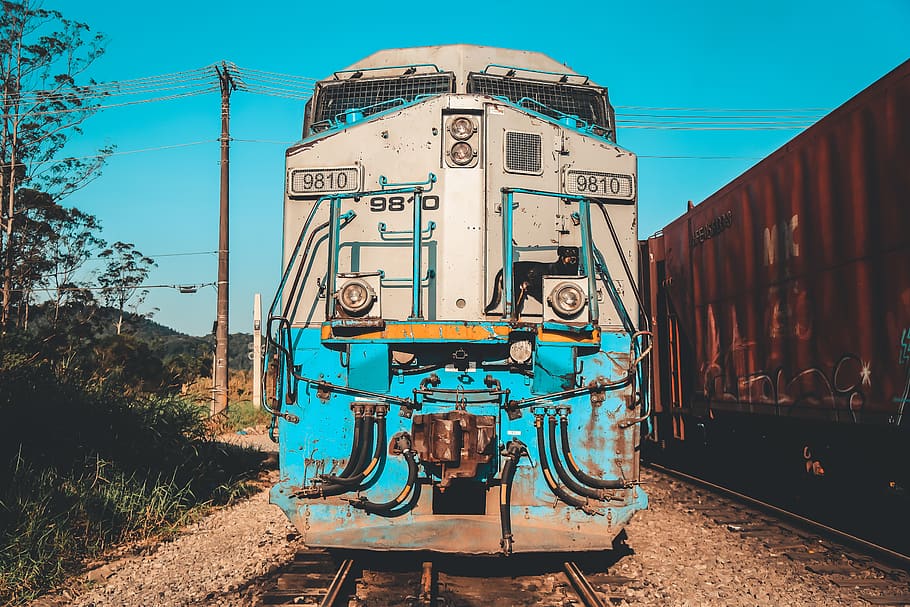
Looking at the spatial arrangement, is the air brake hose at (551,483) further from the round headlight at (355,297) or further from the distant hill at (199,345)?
the distant hill at (199,345)

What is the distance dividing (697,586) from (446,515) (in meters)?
2.15

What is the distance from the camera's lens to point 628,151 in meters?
6.14

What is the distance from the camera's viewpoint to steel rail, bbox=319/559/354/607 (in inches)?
196

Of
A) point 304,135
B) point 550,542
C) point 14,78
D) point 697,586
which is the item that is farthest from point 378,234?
point 14,78

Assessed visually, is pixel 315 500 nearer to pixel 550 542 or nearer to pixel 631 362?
pixel 550 542

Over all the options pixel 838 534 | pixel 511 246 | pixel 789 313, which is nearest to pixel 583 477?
pixel 511 246

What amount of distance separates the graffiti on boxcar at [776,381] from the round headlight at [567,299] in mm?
2908

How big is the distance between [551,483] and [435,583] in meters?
1.16

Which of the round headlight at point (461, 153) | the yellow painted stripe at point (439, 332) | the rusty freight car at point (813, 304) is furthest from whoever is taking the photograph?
the rusty freight car at point (813, 304)

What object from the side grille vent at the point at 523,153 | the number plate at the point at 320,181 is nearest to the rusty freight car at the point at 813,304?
the side grille vent at the point at 523,153

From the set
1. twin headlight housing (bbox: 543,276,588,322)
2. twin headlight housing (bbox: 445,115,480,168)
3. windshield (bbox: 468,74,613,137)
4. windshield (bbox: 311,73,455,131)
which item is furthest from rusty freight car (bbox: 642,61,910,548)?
windshield (bbox: 311,73,455,131)

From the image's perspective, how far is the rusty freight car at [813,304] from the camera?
6105mm

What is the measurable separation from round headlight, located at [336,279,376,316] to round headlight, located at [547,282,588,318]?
1.37 meters

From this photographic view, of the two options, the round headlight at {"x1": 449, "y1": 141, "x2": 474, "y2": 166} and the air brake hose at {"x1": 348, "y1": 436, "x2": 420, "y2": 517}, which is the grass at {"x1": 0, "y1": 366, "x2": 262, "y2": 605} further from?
the round headlight at {"x1": 449, "y1": 141, "x2": 474, "y2": 166}
